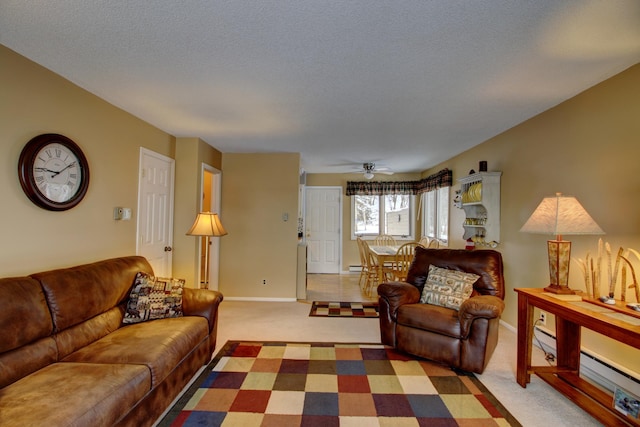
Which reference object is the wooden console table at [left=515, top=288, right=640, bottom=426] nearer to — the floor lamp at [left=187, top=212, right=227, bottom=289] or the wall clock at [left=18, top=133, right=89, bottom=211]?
the floor lamp at [left=187, top=212, right=227, bottom=289]

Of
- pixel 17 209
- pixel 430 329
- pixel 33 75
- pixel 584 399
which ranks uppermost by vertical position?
pixel 33 75

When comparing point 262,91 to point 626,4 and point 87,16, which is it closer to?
point 87,16

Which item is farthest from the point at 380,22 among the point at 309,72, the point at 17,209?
the point at 17,209

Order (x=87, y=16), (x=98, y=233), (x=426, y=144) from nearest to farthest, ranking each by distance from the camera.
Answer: (x=87, y=16), (x=98, y=233), (x=426, y=144)

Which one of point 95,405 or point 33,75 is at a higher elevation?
point 33,75

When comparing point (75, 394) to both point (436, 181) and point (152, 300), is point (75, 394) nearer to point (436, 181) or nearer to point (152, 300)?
point (152, 300)

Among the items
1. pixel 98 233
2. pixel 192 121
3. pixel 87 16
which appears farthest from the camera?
pixel 192 121

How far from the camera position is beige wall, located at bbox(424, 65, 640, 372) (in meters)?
2.13

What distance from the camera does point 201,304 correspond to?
2602mm

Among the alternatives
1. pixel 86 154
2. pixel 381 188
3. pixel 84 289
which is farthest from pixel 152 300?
pixel 381 188

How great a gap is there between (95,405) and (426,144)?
415 cm

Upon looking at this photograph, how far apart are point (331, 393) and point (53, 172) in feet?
8.39

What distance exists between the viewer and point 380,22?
1.60m

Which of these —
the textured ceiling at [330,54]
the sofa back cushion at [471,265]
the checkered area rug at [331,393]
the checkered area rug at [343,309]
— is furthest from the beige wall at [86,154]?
the sofa back cushion at [471,265]
